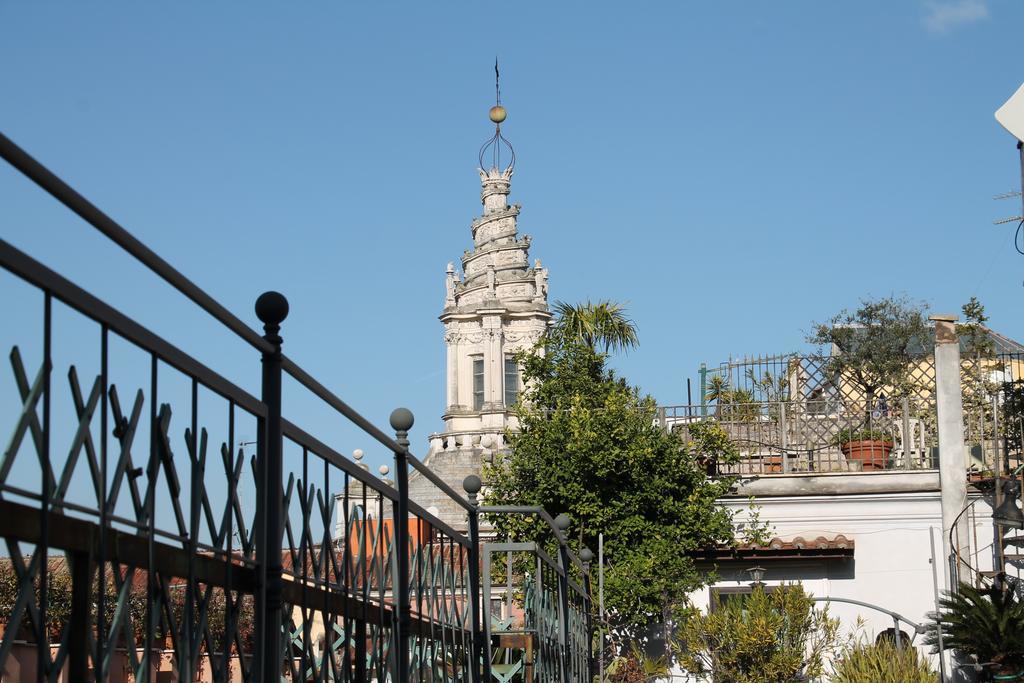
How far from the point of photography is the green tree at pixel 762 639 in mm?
20297

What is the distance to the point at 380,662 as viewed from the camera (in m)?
5.15

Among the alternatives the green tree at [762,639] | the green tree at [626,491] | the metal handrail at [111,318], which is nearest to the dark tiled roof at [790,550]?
the green tree at [626,491]

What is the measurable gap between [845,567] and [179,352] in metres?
21.5

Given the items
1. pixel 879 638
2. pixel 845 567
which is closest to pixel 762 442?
pixel 845 567

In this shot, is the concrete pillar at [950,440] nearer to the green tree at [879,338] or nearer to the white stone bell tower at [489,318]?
the green tree at [879,338]

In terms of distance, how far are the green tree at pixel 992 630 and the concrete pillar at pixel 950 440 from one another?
16.5 feet

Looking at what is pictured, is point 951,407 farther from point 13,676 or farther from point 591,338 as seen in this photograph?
point 13,676

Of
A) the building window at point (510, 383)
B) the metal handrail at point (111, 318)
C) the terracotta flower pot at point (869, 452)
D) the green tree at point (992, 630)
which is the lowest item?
the green tree at point (992, 630)

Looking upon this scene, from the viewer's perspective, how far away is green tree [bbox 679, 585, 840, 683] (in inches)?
799

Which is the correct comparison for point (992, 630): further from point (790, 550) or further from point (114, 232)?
point (114, 232)

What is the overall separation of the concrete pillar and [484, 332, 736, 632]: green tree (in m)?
3.56

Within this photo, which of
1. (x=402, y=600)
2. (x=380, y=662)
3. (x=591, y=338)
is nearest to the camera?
(x=380, y=662)

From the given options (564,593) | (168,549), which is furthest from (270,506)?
(564,593)

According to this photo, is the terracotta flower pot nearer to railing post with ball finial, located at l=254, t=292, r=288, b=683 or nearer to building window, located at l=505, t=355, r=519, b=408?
railing post with ball finial, located at l=254, t=292, r=288, b=683
